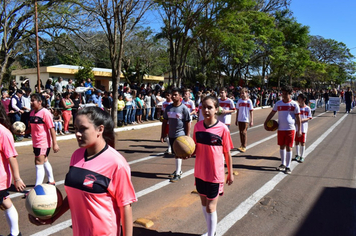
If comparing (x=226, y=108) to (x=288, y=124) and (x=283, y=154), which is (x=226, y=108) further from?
(x=283, y=154)

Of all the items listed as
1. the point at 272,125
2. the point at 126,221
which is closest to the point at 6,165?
the point at 126,221

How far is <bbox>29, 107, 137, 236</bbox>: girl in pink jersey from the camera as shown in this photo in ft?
7.27

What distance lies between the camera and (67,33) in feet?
55.6

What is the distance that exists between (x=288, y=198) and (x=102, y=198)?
4.47 meters

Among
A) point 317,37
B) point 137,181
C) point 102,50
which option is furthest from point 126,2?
point 317,37

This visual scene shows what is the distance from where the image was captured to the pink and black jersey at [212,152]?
3.90 m

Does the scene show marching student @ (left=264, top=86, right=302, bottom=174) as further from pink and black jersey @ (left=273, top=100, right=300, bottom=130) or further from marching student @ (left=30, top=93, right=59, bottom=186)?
marching student @ (left=30, top=93, right=59, bottom=186)

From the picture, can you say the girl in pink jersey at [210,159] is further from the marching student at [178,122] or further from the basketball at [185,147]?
the marching student at [178,122]

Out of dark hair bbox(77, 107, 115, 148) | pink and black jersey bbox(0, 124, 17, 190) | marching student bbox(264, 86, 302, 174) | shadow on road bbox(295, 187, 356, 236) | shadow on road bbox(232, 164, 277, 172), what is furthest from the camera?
shadow on road bbox(232, 164, 277, 172)

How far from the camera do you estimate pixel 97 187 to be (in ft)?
7.27

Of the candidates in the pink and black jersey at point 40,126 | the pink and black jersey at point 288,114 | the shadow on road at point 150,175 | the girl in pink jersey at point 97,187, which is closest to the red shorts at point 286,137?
the pink and black jersey at point 288,114

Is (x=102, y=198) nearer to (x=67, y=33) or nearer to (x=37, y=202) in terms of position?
(x=37, y=202)


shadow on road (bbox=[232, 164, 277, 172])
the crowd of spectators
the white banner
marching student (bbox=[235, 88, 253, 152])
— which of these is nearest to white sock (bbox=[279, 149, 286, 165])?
shadow on road (bbox=[232, 164, 277, 172])

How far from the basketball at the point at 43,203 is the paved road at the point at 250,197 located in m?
2.05
